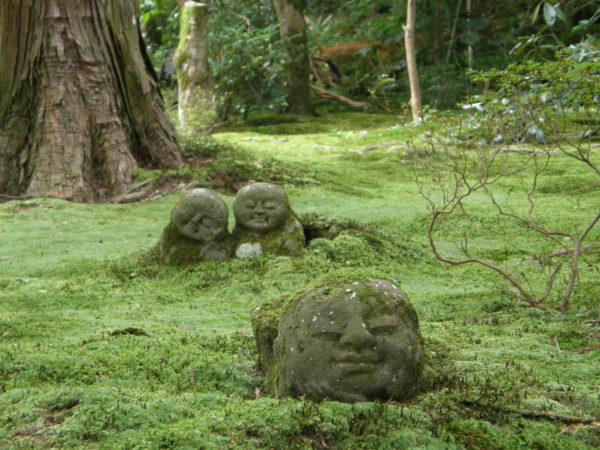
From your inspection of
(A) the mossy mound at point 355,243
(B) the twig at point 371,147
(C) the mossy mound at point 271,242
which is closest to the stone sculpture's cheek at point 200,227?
(C) the mossy mound at point 271,242

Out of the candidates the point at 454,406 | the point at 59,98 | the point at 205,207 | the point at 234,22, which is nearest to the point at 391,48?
the point at 234,22

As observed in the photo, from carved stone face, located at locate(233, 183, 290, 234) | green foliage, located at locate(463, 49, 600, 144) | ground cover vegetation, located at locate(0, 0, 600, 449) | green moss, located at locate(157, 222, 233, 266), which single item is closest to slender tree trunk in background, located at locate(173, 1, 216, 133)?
ground cover vegetation, located at locate(0, 0, 600, 449)

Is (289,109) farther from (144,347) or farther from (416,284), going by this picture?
(144,347)

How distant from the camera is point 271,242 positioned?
755 cm

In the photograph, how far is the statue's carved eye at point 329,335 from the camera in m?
3.21

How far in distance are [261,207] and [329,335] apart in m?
4.42

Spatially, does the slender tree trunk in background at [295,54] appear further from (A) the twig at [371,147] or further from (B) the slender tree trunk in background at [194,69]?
(A) the twig at [371,147]

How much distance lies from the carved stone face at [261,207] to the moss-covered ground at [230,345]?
0.47m

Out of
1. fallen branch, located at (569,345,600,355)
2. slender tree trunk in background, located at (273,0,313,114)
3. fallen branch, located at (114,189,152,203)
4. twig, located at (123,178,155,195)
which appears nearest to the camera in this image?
fallen branch, located at (569,345,600,355)

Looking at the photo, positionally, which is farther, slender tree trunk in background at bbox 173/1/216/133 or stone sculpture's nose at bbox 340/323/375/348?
slender tree trunk in background at bbox 173/1/216/133

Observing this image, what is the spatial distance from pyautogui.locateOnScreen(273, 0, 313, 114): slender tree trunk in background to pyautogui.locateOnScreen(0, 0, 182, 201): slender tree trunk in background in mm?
8064

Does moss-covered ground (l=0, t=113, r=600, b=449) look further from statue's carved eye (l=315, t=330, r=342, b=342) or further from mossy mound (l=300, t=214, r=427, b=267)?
statue's carved eye (l=315, t=330, r=342, b=342)

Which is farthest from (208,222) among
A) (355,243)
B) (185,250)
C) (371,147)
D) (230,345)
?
(371,147)

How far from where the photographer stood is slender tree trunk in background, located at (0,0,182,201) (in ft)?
36.3
